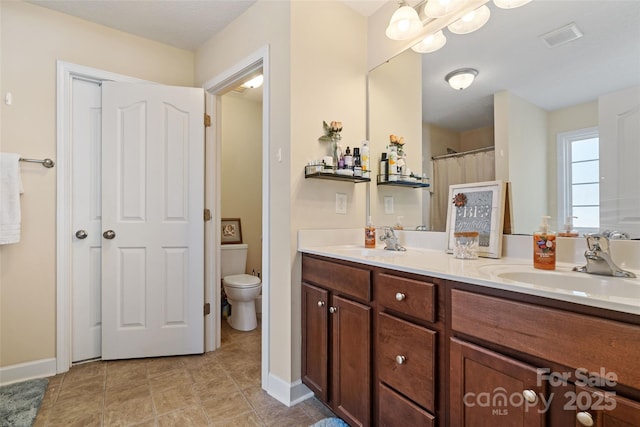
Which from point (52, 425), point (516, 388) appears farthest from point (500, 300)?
point (52, 425)

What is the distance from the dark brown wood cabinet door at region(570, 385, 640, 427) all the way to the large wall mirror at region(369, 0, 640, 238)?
0.69 meters

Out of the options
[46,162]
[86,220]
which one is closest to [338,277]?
[86,220]

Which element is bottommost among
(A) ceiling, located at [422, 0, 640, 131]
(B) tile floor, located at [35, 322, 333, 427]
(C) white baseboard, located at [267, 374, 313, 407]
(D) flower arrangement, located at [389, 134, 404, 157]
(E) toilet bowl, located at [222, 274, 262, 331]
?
(B) tile floor, located at [35, 322, 333, 427]

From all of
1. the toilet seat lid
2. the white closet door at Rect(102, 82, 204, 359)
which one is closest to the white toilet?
the toilet seat lid

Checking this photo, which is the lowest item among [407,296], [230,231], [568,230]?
[407,296]

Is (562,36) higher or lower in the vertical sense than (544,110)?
higher

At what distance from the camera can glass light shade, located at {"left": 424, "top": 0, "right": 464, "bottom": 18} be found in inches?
60.8

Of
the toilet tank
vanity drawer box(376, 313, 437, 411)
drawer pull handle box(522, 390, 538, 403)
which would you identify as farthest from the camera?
the toilet tank

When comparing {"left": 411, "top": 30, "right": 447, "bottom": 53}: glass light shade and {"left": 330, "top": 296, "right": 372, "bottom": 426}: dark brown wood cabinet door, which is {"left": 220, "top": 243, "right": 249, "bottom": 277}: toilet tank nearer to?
{"left": 330, "top": 296, "right": 372, "bottom": 426}: dark brown wood cabinet door

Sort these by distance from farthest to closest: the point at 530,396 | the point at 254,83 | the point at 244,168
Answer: the point at 244,168 < the point at 254,83 < the point at 530,396

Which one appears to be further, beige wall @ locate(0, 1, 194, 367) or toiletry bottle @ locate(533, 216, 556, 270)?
beige wall @ locate(0, 1, 194, 367)

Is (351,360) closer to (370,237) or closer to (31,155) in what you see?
(370,237)

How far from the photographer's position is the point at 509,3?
1.36 meters

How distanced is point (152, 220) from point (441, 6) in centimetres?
231
